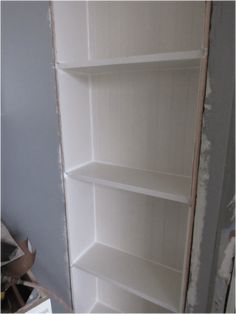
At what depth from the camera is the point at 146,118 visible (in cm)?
102

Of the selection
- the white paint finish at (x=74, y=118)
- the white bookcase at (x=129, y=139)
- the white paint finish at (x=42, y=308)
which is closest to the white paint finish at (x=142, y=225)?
the white bookcase at (x=129, y=139)

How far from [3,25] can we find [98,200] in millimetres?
957

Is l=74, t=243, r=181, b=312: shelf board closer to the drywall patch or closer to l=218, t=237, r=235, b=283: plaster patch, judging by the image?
the drywall patch

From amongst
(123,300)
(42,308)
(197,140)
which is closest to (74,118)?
(197,140)

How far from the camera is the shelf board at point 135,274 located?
975 mm

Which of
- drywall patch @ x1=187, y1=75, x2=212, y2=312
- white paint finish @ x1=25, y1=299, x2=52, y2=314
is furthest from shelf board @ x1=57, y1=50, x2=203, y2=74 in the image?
white paint finish @ x1=25, y1=299, x2=52, y2=314

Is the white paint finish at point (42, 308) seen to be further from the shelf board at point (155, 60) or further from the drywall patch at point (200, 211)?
the shelf board at point (155, 60)

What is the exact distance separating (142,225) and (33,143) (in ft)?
2.25

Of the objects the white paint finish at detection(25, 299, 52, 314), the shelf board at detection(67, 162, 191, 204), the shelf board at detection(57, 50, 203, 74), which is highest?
the shelf board at detection(57, 50, 203, 74)

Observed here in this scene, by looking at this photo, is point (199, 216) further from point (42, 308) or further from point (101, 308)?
point (101, 308)

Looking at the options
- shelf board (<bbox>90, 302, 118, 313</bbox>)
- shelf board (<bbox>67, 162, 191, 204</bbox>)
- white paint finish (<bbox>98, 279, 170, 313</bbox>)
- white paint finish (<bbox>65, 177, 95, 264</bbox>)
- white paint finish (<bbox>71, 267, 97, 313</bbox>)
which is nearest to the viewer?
shelf board (<bbox>67, 162, 191, 204</bbox>)

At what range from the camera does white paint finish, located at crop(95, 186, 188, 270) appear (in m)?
1.06

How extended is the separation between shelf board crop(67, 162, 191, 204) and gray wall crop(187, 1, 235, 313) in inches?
4.3

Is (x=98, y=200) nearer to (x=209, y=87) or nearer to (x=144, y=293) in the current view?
(x=144, y=293)
